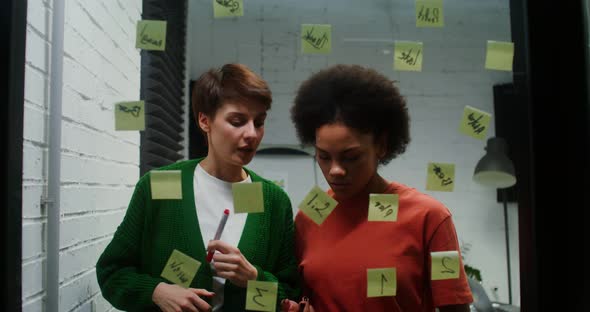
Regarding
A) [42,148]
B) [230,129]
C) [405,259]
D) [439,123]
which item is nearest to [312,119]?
[230,129]

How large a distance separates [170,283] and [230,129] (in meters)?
0.32

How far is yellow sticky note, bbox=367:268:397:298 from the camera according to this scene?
2.99ft

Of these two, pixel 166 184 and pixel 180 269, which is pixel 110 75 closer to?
pixel 166 184

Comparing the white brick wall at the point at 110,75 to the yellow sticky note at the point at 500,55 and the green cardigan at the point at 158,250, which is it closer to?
the yellow sticky note at the point at 500,55

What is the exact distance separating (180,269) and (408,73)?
114 centimetres

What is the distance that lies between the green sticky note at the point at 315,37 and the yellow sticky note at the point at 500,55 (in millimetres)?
330

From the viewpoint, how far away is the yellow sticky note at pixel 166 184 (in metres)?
0.94

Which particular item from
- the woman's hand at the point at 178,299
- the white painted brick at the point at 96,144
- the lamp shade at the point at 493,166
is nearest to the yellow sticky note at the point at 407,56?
the woman's hand at the point at 178,299

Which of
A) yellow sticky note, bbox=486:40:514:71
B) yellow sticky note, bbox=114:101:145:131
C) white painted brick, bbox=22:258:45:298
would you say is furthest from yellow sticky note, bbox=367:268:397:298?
white painted brick, bbox=22:258:45:298

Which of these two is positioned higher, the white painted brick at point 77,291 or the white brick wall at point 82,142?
the white brick wall at point 82,142

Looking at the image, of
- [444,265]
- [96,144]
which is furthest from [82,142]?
[444,265]

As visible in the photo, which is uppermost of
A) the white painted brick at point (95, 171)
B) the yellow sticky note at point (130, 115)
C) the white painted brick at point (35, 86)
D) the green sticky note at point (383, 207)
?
the white painted brick at point (35, 86)

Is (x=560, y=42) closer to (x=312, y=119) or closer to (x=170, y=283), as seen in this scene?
(x=312, y=119)

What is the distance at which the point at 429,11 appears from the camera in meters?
1.00
